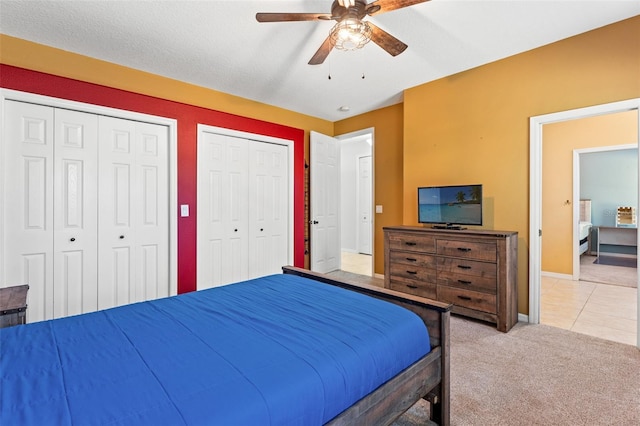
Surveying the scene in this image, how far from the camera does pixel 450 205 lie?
333 cm

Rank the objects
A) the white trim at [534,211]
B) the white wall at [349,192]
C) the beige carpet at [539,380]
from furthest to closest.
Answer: the white wall at [349,192], the white trim at [534,211], the beige carpet at [539,380]

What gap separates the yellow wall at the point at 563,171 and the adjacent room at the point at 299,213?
1.2 inches

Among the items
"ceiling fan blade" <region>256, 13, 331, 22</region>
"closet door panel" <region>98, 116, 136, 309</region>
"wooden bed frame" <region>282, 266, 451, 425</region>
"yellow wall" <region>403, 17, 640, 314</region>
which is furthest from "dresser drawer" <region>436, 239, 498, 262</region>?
"closet door panel" <region>98, 116, 136, 309</region>

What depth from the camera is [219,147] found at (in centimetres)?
388

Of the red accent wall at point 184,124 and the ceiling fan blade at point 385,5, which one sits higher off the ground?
the ceiling fan blade at point 385,5

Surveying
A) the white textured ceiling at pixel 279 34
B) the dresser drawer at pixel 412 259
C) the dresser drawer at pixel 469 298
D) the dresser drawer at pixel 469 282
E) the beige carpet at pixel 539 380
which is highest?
the white textured ceiling at pixel 279 34

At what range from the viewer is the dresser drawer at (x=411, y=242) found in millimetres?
3249

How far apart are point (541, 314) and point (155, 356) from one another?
12.4 ft

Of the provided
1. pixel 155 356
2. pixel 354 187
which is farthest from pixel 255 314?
pixel 354 187

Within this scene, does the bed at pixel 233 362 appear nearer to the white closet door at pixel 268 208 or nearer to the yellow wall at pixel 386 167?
the white closet door at pixel 268 208

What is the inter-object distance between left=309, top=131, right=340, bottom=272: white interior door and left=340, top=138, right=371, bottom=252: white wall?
2.06 metres

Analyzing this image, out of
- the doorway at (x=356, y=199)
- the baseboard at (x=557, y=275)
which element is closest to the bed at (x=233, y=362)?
the baseboard at (x=557, y=275)

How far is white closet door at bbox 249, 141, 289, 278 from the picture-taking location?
Answer: 421cm

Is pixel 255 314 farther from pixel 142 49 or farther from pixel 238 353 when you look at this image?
pixel 142 49
